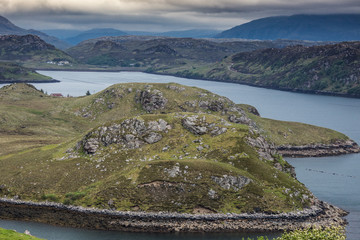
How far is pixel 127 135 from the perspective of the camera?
133 meters

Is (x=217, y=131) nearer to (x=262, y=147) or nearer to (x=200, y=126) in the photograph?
(x=200, y=126)

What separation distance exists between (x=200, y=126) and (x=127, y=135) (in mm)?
26742

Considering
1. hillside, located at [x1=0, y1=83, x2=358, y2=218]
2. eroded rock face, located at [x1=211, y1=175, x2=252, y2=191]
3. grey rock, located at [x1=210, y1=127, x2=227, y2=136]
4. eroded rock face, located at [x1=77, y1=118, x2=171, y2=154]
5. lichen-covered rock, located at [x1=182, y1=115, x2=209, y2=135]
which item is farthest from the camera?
lichen-covered rock, located at [x1=182, y1=115, x2=209, y2=135]

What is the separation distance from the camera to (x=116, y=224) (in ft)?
328

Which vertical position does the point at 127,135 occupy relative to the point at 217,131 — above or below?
below

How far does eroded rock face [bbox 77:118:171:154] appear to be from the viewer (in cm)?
13212

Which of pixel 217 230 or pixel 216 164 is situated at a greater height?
pixel 216 164

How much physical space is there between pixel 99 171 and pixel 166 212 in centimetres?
3039

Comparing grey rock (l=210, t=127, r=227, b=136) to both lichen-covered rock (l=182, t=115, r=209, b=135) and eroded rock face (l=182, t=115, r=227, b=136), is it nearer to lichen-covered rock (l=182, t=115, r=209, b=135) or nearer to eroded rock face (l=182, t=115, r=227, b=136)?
eroded rock face (l=182, t=115, r=227, b=136)

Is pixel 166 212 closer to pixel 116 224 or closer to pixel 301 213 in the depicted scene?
pixel 116 224

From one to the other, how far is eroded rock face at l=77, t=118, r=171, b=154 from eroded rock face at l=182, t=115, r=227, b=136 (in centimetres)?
733

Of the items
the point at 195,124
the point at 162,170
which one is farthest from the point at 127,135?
the point at 162,170

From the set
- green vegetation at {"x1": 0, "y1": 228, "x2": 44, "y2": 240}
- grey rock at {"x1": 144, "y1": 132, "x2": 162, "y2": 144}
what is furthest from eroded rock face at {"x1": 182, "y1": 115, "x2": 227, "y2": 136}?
green vegetation at {"x1": 0, "y1": 228, "x2": 44, "y2": 240}

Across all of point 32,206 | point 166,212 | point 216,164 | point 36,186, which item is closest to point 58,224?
point 32,206
